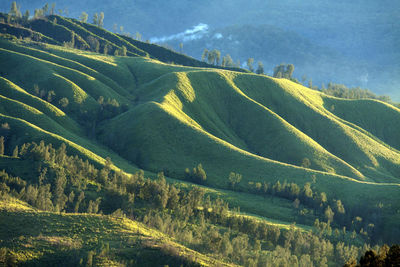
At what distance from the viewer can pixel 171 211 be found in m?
103

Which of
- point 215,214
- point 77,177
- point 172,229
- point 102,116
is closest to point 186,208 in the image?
point 215,214

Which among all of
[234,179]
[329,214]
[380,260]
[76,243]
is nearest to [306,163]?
[234,179]

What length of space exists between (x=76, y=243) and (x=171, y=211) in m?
48.7

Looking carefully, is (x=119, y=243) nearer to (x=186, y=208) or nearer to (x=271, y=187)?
(x=186, y=208)

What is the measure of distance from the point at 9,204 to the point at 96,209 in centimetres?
2344

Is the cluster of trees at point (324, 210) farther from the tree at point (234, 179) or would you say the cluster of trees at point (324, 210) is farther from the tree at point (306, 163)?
the tree at point (306, 163)

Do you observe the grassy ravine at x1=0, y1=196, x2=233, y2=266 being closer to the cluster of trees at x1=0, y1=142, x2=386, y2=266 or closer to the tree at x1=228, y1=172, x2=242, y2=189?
the cluster of trees at x1=0, y1=142, x2=386, y2=266

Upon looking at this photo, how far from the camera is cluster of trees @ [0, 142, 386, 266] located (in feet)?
272

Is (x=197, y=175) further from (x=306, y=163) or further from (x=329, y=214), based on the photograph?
(x=306, y=163)

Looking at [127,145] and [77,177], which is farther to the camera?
[127,145]

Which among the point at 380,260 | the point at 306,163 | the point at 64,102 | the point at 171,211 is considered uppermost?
the point at 64,102

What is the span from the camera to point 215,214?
107 meters

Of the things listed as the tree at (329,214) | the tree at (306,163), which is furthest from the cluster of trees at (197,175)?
the tree at (306,163)

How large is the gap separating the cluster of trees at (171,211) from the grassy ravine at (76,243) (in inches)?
645
